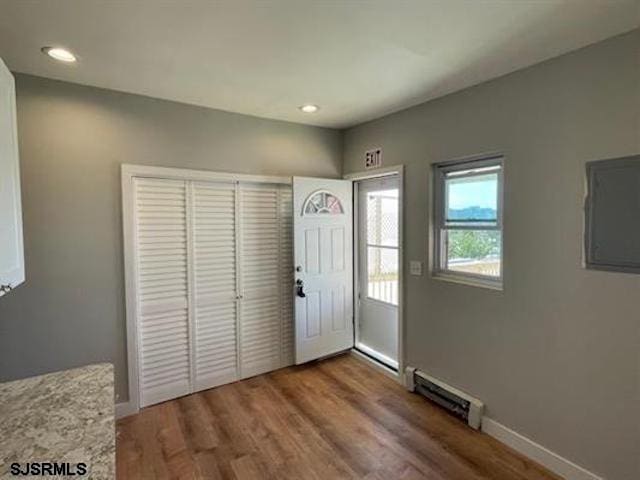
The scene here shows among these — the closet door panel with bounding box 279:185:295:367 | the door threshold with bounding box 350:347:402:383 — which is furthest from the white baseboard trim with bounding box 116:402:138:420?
the door threshold with bounding box 350:347:402:383

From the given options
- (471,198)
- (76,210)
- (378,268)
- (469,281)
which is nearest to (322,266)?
(378,268)

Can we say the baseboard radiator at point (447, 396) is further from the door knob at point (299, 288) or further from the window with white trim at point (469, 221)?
the door knob at point (299, 288)

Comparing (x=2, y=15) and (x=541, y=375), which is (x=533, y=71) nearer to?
(x=541, y=375)

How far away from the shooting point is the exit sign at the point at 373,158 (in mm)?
3344

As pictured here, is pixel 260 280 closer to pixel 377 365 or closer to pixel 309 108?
pixel 377 365

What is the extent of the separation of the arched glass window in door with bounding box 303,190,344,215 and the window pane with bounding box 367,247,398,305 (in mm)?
591

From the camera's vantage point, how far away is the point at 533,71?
216cm

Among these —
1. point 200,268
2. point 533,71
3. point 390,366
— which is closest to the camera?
point 533,71

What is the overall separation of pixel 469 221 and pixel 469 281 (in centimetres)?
46

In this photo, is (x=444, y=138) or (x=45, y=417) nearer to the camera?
(x=45, y=417)

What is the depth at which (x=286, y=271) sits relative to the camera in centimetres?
350

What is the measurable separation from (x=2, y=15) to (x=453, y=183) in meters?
2.90

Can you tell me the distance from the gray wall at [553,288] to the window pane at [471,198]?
195 mm

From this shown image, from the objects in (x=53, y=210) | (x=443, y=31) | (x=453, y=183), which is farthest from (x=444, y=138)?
(x=53, y=210)
